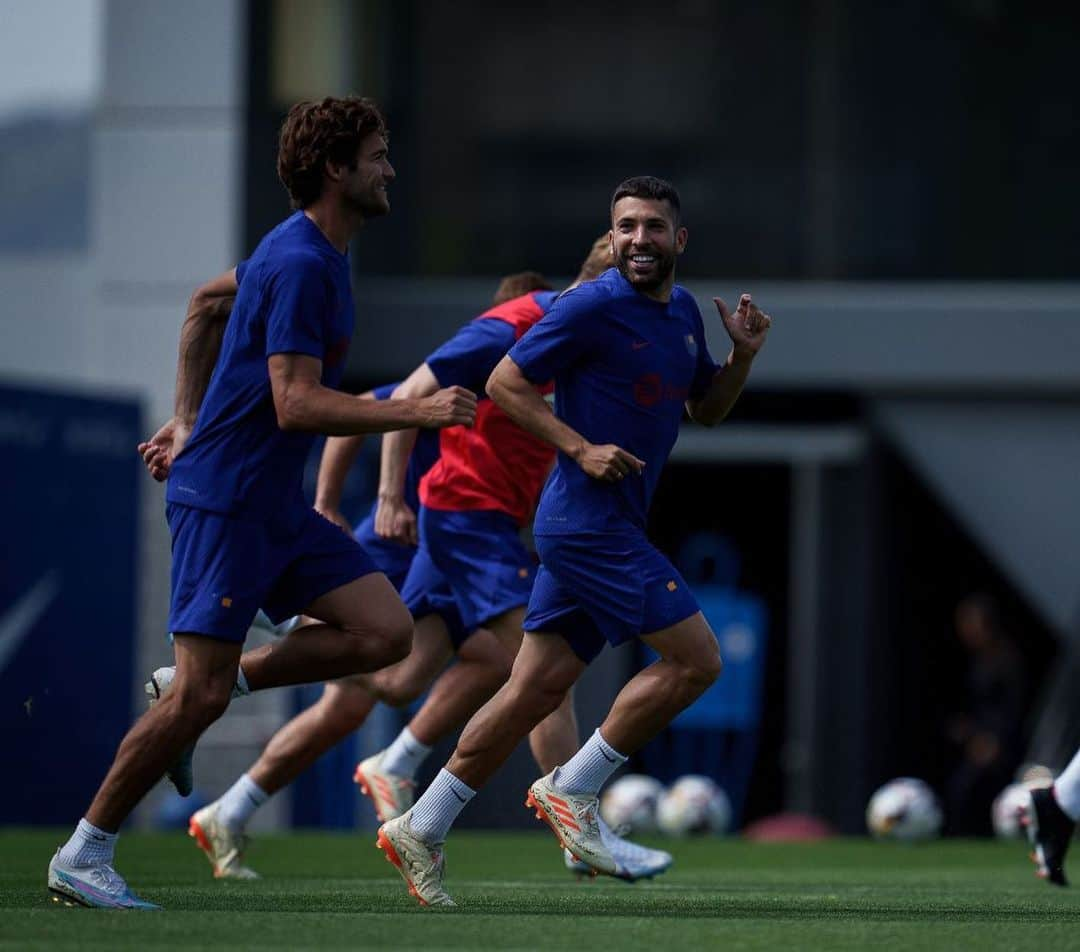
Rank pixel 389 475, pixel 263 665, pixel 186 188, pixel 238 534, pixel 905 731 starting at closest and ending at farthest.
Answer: pixel 238 534 < pixel 263 665 < pixel 389 475 < pixel 186 188 < pixel 905 731

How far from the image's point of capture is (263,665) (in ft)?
22.2

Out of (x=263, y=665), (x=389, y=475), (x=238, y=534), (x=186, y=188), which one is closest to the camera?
(x=238, y=534)

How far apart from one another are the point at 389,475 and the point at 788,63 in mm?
9513

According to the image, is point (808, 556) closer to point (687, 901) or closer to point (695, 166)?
point (695, 166)

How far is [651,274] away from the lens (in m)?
6.73

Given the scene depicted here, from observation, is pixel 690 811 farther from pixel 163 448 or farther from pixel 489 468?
pixel 163 448

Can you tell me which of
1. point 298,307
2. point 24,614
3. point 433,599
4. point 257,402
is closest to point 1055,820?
point 433,599

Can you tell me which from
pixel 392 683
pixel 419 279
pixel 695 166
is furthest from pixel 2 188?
pixel 392 683

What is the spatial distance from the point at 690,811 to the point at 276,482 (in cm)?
778

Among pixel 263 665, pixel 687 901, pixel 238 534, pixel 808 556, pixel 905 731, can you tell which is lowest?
pixel 905 731

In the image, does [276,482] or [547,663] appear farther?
[547,663]

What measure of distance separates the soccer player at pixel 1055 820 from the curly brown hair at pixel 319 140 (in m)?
3.36

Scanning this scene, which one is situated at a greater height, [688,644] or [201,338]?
[201,338]

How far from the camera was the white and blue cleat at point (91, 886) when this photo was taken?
6.23 metres
